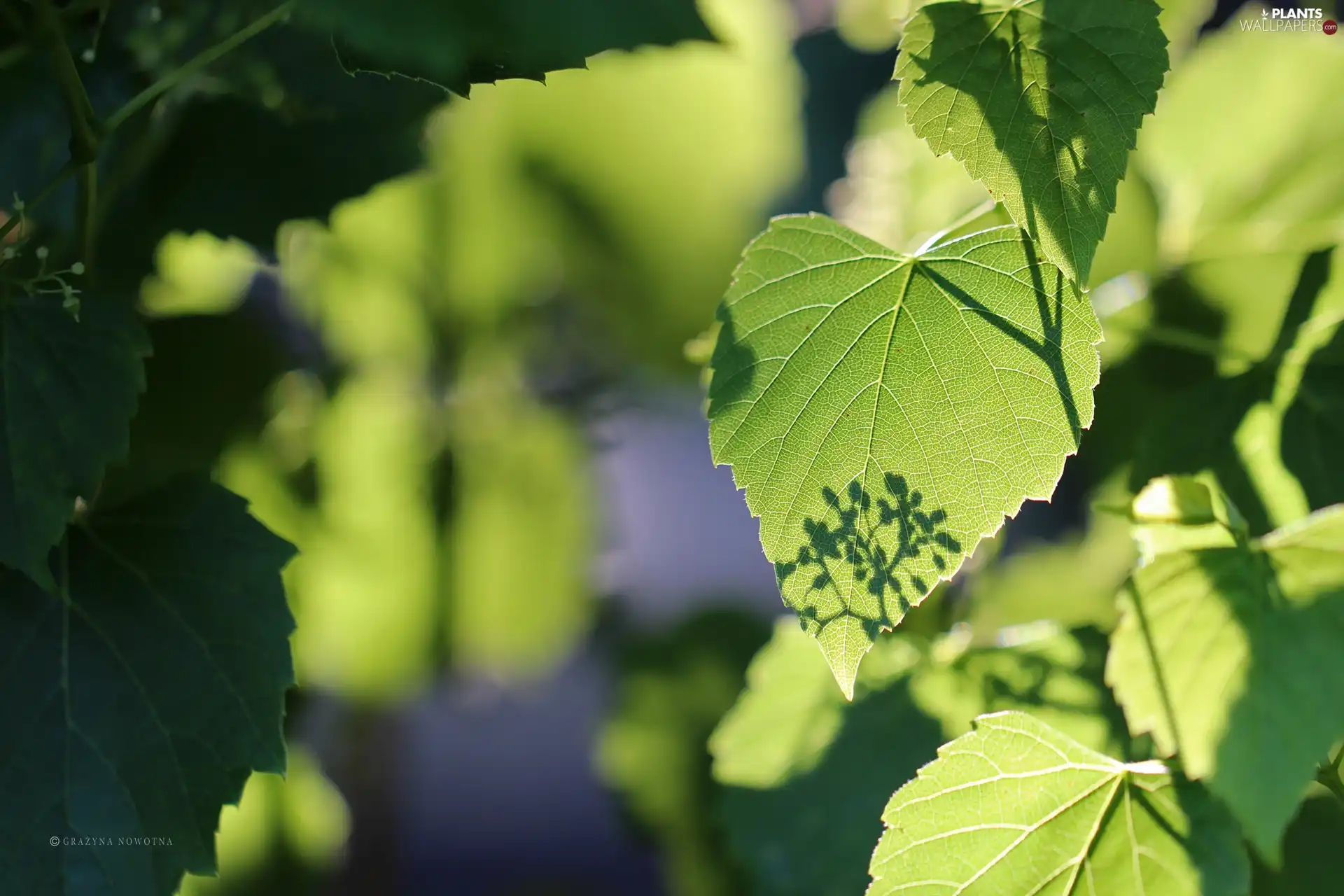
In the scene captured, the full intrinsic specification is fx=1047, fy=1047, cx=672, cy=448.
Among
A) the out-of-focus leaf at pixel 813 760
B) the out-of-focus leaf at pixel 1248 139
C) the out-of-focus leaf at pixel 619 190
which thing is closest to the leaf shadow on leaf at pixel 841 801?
the out-of-focus leaf at pixel 813 760

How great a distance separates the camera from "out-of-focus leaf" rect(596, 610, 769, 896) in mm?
614

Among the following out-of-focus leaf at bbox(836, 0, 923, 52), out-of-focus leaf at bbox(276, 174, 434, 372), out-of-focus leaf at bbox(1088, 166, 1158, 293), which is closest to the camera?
out-of-focus leaf at bbox(1088, 166, 1158, 293)

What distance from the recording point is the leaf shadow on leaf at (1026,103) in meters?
0.24

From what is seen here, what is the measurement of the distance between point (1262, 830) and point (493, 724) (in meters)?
0.98

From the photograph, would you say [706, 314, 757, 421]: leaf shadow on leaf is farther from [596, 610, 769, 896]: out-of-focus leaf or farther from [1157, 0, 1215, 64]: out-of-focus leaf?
[596, 610, 769, 896]: out-of-focus leaf

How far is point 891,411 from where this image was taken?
10.0 inches

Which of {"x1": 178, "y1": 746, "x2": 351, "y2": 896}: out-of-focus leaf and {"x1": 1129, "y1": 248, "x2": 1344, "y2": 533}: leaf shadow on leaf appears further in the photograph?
{"x1": 178, "y1": 746, "x2": 351, "y2": 896}: out-of-focus leaf

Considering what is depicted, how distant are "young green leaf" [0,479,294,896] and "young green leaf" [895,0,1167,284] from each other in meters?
0.23

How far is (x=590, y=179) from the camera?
74cm

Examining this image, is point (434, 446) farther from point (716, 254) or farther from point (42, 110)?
point (42, 110)

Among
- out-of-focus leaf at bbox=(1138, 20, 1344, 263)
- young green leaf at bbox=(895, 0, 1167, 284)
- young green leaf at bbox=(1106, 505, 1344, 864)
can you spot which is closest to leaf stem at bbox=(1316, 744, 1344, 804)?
young green leaf at bbox=(1106, 505, 1344, 864)

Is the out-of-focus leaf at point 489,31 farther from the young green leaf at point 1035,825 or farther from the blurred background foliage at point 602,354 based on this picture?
the young green leaf at point 1035,825

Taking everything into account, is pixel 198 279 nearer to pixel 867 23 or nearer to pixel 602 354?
pixel 602 354

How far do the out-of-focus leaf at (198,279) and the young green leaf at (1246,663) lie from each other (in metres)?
0.39
